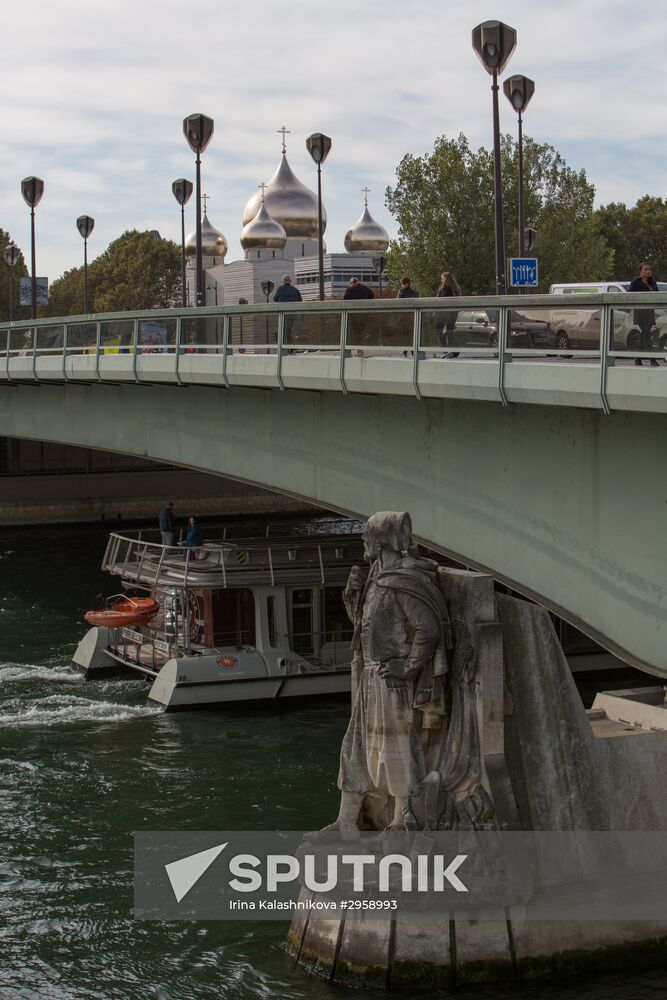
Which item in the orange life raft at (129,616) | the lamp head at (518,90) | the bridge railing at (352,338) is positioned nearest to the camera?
the bridge railing at (352,338)

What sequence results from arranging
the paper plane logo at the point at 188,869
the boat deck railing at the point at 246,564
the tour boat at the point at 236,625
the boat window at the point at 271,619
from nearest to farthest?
1. the paper plane logo at the point at 188,869
2. the tour boat at the point at 236,625
3. the boat deck railing at the point at 246,564
4. the boat window at the point at 271,619

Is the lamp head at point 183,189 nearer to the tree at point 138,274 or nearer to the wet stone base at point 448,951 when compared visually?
the wet stone base at point 448,951

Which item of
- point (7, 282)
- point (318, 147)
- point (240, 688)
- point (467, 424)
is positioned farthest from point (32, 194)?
point (7, 282)

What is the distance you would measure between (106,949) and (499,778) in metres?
4.53

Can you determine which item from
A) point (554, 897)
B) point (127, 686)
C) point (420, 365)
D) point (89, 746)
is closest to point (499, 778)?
point (554, 897)

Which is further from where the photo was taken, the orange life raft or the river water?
the orange life raft

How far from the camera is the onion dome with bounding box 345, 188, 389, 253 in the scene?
112500 mm

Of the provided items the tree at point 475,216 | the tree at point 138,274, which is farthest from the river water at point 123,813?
the tree at point 138,274

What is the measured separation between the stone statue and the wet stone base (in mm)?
954

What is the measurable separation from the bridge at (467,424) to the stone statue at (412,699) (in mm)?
2710

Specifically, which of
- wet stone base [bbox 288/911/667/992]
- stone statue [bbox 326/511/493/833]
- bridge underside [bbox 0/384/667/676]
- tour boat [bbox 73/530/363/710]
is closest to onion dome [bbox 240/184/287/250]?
tour boat [bbox 73/530/363/710]

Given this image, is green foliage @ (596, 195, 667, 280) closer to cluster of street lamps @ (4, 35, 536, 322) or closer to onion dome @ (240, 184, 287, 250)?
onion dome @ (240, 184, 287, 250)

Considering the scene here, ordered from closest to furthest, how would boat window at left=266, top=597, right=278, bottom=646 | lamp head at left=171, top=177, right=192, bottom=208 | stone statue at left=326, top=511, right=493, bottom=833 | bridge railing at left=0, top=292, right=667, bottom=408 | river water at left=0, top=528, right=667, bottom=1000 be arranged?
stone statue at left=326, top=511, right=493, bottom=833 < river water at left=0, top=528, right=667, bottom=1000 < bridge railing at left=0, top=292, right=667, bottom=408 < boat window at left=266, top=597, right=278, bottom=646 < lamp head at left=171, top=177, right=192, bottom=208

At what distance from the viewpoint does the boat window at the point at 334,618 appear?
29031 mm
